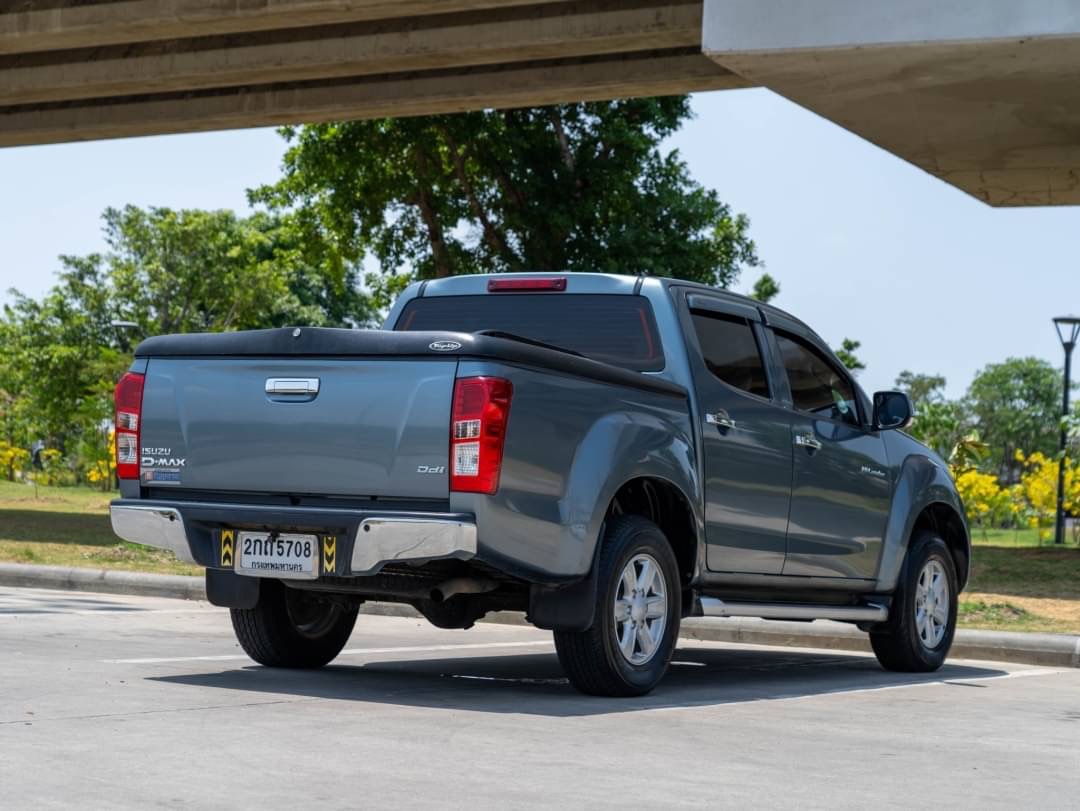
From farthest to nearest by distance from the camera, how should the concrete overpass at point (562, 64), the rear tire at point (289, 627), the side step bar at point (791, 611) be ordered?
the concrete overpass at point (562, 64)
the rear tire at point (289, 627)
the side step bar at point (791, 611)

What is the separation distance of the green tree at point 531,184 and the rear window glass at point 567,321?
2181 cm

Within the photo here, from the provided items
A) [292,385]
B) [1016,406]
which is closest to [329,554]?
[292,385]

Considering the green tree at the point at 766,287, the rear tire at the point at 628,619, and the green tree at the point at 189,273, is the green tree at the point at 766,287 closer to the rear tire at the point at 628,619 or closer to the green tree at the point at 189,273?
the green tree at the point at 189,273

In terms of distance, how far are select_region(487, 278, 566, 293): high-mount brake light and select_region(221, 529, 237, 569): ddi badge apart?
213 centimetres

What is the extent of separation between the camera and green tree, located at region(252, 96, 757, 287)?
32.0 meters

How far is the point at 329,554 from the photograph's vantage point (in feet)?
23.2

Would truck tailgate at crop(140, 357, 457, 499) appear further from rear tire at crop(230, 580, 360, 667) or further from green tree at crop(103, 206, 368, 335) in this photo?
green tree at crop(103, 206, 368, 335)

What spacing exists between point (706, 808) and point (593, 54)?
66.5 feet

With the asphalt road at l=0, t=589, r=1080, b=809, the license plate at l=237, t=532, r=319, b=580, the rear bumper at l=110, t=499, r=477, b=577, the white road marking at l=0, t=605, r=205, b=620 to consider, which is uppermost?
the rear bumper at l=110, t=499, r=477, b=577

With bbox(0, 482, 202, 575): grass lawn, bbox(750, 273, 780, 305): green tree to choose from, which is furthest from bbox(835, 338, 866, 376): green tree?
bbox(0, 482, 202, 575): grass lawn

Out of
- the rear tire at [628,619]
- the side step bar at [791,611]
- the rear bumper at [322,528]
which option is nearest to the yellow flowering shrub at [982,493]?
the side step bar at [791,611]

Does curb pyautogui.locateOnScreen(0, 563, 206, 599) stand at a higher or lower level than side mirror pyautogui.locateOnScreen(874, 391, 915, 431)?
lower

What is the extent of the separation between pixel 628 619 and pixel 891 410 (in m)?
2.88

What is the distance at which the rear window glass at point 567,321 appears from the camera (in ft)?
27.4
